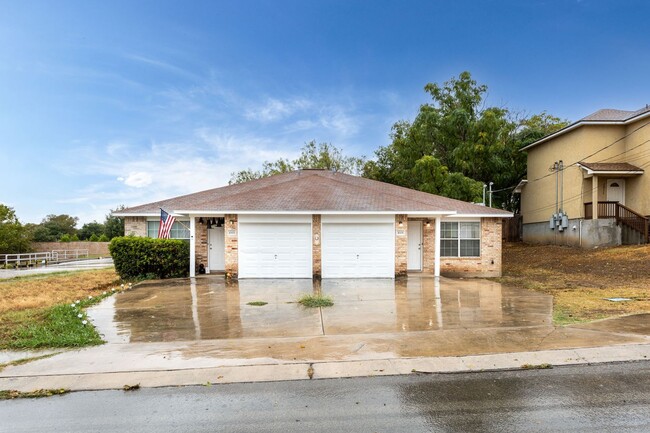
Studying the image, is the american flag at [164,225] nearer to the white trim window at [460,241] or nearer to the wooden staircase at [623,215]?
the white trim window at [460,241]

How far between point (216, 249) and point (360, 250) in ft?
19.5

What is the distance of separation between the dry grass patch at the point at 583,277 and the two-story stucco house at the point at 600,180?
64.3 inches

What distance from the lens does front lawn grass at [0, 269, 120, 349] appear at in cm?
591

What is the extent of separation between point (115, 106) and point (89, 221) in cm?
5823

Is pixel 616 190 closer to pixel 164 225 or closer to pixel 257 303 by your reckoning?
pixel 257 303

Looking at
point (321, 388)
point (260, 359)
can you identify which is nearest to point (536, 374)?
point (321, 388)

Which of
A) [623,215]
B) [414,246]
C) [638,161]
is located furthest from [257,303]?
[638,161]

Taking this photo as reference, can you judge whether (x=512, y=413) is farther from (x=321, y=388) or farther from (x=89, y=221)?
(x=89, y=221)

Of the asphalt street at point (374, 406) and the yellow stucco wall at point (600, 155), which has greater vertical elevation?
the yellow stucco wall at point (600, 155)

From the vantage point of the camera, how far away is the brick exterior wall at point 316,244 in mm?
13508

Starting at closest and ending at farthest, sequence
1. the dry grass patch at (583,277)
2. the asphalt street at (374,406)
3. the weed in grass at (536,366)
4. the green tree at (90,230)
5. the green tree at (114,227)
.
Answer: the asphalt street at (374,406) → the weed in grass at (536,366) → the dry grass patch at (583,277) → the green tree at (114,227) → the green tree at (90,230)

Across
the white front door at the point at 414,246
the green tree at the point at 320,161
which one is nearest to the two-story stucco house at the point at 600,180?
the white front door at the point at 414,246

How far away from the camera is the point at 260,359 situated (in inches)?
198

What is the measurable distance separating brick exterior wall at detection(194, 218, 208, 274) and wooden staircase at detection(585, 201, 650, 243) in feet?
67.1
